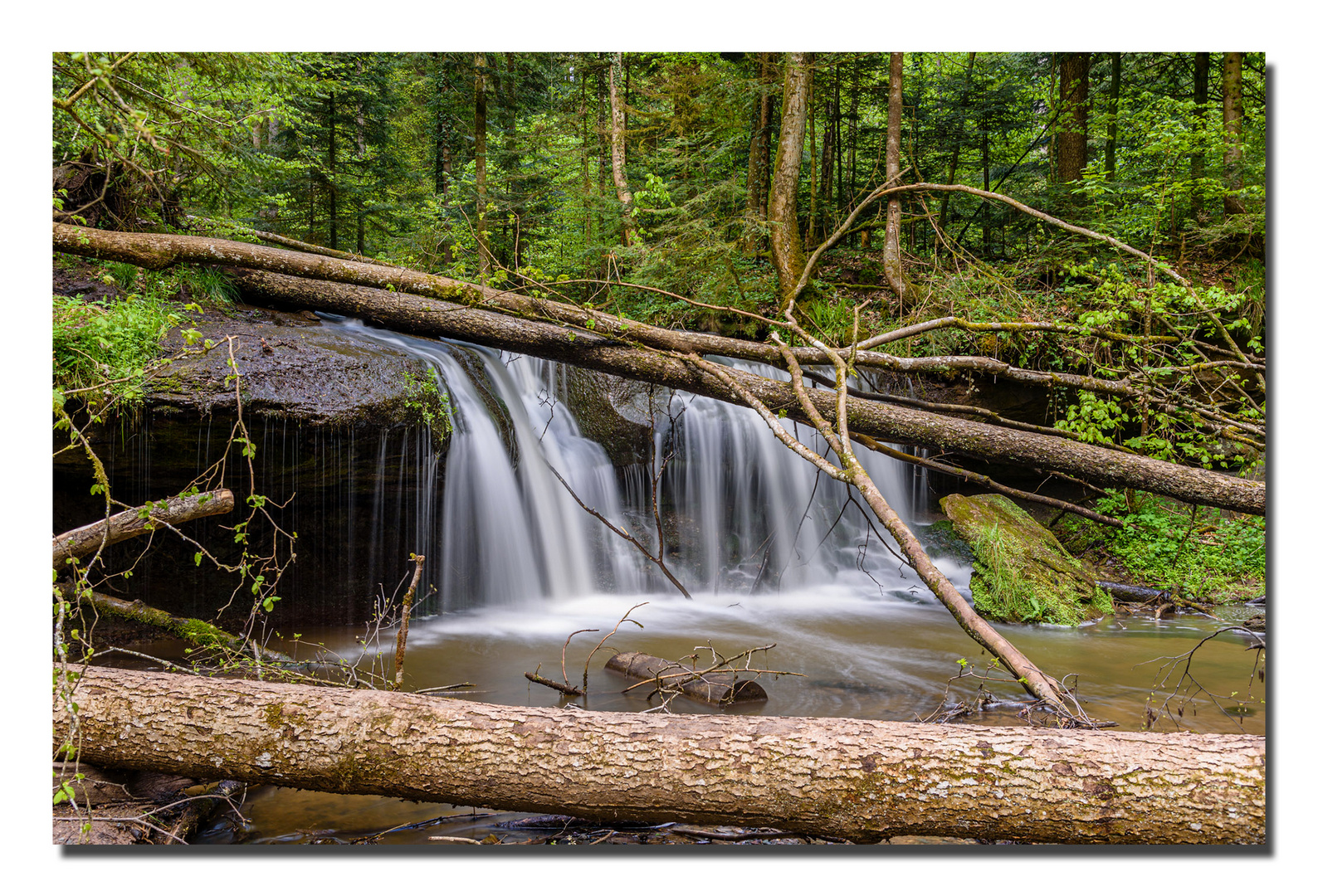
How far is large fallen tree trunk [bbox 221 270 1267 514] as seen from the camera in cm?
423

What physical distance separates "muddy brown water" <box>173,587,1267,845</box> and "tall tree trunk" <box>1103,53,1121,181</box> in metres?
5.35

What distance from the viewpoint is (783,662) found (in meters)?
4.85

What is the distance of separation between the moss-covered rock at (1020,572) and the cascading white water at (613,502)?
74 centimetres

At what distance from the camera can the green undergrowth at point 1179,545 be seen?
6.66 metres

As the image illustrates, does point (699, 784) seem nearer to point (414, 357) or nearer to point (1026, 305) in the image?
point (414, 357)

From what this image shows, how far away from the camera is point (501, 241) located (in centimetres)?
1246

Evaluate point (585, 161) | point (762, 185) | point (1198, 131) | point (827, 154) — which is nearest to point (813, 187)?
point (762, 185)

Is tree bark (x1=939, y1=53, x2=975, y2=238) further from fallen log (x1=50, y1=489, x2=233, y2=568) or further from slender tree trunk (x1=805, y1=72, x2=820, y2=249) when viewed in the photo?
fallen log (x1=50, y1=489, x2=233, y2=568)

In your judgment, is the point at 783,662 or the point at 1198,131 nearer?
the point at 783,662

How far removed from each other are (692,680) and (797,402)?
185cm

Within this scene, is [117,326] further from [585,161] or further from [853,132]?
[853,132]

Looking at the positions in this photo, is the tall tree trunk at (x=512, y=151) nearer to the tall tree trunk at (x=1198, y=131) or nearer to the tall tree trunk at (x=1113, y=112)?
the tall tree trunk at (x=1113, y=112)
